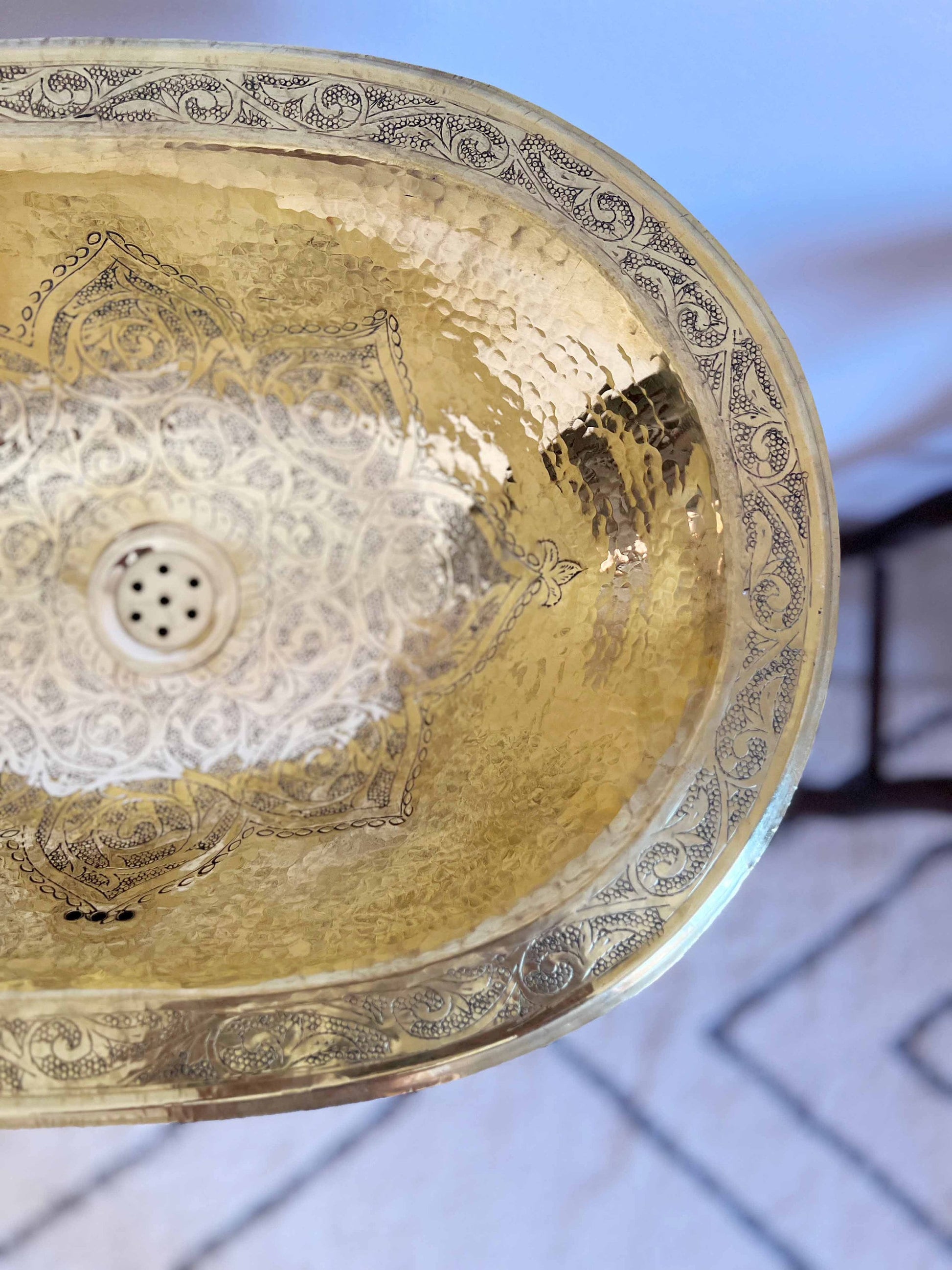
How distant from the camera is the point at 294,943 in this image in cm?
57

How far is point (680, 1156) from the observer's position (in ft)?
3.13

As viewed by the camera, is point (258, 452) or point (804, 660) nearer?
point (804, 660)

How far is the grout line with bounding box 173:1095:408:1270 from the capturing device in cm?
86

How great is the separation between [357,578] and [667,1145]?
A: 0.62 meters

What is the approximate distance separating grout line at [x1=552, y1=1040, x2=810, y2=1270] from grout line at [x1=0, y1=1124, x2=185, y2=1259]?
0.37 metres

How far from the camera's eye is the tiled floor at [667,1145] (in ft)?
2.87

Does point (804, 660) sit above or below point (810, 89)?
below

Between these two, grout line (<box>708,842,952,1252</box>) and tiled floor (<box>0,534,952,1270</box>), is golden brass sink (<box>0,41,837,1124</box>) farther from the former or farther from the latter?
grout line (<box>708,842,952,1252</box>)

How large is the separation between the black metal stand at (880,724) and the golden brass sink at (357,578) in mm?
524

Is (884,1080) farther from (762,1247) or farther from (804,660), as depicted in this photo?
(804,660)

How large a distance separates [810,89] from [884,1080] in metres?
0.88

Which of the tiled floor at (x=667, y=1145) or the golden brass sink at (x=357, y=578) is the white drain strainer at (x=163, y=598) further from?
the tiled floor at (x=667, y=1145)

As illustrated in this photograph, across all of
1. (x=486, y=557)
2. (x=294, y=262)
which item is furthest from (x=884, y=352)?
(x=294, y=262)

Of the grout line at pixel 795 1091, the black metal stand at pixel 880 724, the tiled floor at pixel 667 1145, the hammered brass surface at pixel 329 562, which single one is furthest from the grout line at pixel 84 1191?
the black metal stand at pixel 880 724
